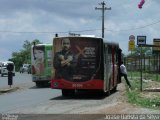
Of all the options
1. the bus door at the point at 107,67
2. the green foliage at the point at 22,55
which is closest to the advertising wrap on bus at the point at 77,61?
the bus door at the point at 107,67

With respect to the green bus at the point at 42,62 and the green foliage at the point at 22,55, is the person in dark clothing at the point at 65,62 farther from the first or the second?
the green foliage at the point at 22,55

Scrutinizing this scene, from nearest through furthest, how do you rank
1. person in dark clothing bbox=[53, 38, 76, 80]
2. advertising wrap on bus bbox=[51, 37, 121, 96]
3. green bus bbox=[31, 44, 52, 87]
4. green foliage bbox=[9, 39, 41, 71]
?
1. advertising wrap on bus bbox=[51, 37, 121, 96]
2. person in dark clothing bbox=[53, 38, 76, 80]
3. green bus bbox=[31, 44, 52, 87]
4. green foliage bbox=[9, 39, 41, 71]

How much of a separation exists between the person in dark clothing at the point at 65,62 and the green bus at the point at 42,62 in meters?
11.9

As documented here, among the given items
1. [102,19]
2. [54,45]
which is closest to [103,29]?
[102,19]

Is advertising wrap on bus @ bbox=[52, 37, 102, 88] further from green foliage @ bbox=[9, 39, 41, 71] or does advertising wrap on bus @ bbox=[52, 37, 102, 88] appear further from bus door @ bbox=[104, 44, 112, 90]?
green foliage @ bbox=[9, 39, 41, 71]

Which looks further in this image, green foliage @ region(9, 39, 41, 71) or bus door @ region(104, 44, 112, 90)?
green foliage @ region(9, 39, 41, 71)

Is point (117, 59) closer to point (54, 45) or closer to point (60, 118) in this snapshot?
point (54, 45)

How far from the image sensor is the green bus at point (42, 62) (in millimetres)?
37688

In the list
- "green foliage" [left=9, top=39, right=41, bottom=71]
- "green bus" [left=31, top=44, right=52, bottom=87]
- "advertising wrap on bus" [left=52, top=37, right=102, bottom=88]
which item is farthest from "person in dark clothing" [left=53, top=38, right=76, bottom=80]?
"green foliage" [left=9, top=39, right=41, bottom=71]

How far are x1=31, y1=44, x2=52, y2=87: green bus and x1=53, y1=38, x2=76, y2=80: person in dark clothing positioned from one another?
1192 cm

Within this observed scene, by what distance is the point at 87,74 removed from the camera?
25.2 metres

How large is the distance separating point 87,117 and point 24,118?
76.7 inches

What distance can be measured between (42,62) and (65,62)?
12658mm

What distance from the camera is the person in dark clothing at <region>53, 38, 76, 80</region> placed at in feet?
83.4
